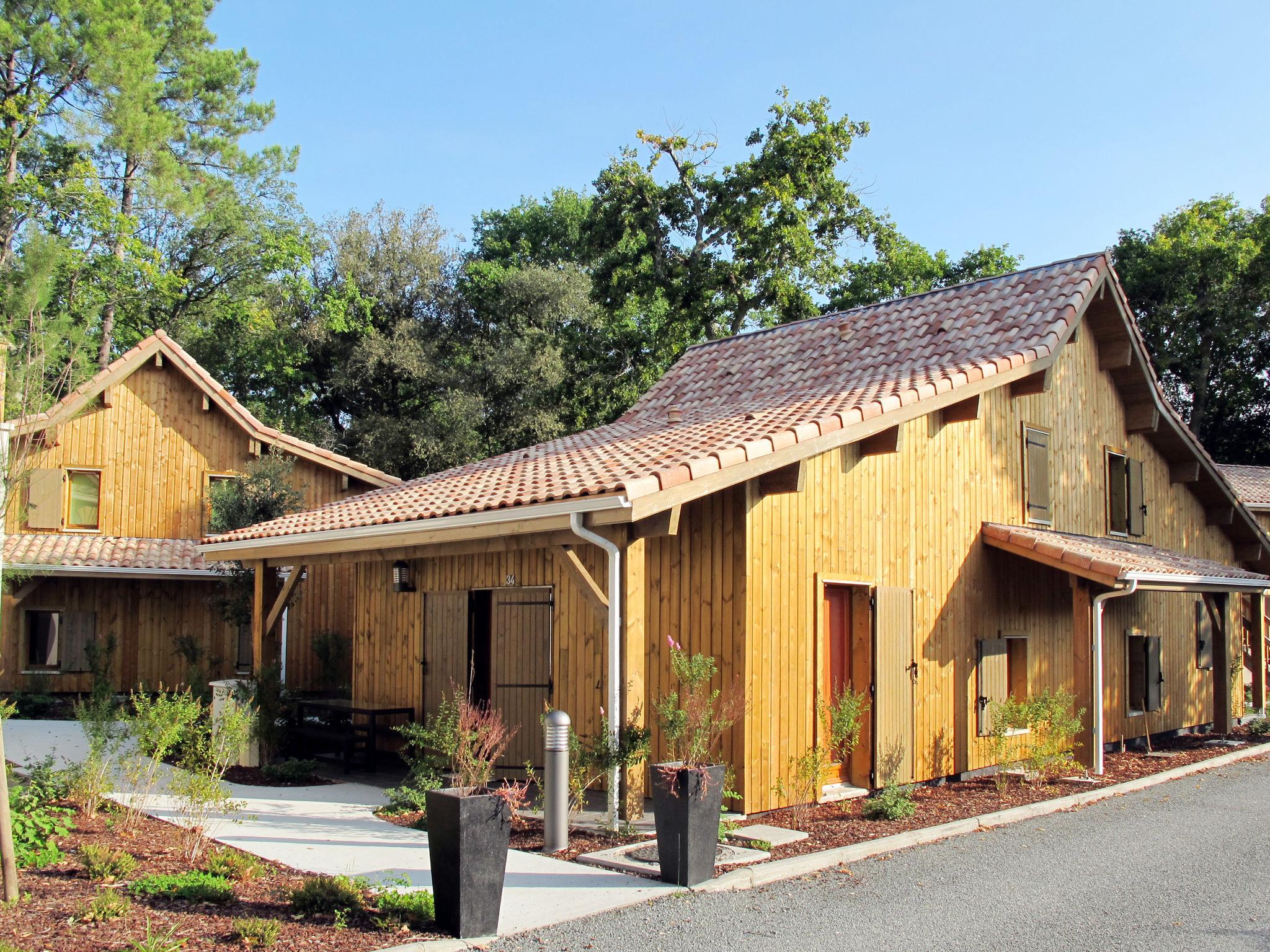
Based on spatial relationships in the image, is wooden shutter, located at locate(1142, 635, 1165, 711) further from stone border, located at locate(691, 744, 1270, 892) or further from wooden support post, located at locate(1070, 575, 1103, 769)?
wooden support post, located at locate(1070, 575, 1103, 769)

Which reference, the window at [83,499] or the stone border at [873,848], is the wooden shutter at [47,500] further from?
the stone border at [873,848]

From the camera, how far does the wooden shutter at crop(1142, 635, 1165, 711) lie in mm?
15945

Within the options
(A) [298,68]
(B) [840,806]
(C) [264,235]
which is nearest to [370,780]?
(B) [840,806]

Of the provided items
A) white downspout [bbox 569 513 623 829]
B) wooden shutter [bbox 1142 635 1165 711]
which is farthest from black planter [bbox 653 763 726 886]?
wooden shutter [bbox 1142 635 1165 711]

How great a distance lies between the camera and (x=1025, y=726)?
41.3ft

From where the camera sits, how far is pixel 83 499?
792 inches

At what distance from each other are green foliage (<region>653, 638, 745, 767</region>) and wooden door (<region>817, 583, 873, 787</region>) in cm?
168

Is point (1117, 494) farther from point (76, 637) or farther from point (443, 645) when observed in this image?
point (76, 637)

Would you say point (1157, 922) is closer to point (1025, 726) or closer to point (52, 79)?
point (1025, 726)

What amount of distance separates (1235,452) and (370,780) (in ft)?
123

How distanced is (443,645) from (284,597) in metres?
2.08

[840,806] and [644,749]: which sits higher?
[644,749]

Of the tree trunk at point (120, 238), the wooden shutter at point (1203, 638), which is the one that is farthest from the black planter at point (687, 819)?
the tree trunk at point (120, 238)

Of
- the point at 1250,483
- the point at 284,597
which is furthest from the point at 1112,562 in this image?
the point at 1250,483
